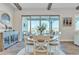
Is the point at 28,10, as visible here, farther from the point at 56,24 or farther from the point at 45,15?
the point at 56,24

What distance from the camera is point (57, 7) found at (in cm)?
895

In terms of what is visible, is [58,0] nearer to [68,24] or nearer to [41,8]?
[41,8]

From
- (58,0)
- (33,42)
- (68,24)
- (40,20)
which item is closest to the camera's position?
(58,0)

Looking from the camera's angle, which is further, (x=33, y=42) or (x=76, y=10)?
(x=76, y=10)

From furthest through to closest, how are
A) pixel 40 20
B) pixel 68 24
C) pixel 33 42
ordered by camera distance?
pixel 68 24, pixel 40 20, pixel 33 42

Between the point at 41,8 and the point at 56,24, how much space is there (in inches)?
53.7

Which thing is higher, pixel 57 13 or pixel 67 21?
pixel 57 13

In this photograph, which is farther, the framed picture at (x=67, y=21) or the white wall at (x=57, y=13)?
the framed picture at (x=67, y=21)

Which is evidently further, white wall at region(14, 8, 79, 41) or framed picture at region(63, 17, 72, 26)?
framed picture at region(63, 17, 72, 26)

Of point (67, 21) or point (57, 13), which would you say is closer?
point (57, 13)

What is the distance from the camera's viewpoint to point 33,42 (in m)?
5.26
